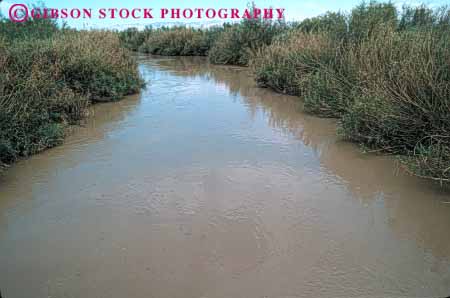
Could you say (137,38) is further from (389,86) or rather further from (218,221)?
(218,221)

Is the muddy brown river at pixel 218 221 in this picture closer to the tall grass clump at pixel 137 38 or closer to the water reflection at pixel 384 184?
the water reflection at pixel 384 184

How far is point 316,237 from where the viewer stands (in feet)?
11.5

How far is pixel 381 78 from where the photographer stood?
18.6 feet

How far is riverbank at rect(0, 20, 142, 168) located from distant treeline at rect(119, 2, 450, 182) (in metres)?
4.80

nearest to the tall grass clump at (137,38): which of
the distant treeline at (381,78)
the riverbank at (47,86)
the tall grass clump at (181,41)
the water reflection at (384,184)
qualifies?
the tall grass clump at (181,41)

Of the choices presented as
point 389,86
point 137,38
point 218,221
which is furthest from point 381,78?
point 137,38

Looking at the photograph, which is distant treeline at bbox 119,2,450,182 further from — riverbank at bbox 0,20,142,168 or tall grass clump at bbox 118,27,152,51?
tall grass clump at bbox 118,27,152,51

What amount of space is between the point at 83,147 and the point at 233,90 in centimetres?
706

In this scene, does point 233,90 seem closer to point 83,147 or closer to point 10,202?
point 83,147

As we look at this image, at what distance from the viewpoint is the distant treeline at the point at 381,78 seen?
15.9 feet

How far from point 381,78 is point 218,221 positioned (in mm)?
3559

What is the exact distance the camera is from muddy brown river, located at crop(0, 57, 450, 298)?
290 centimetres

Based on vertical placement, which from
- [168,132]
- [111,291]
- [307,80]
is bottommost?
[111,291]

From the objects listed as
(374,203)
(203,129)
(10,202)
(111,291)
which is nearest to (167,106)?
(203,129)
